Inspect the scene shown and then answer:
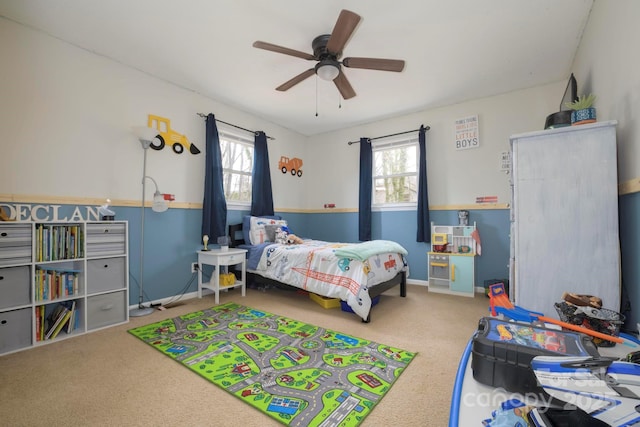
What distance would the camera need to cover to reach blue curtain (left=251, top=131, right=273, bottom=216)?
4387 mm

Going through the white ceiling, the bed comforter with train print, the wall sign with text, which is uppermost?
the white ceiling

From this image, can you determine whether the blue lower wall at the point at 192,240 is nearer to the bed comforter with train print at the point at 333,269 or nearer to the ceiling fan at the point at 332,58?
the bed comforter with train print at the point at 333,269

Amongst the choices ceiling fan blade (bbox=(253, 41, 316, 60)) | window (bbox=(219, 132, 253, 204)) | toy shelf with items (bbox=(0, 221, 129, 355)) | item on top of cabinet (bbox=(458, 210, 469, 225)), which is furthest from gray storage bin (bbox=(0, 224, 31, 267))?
item on top of cabinet (bbox=(458, 210, 469, 225))

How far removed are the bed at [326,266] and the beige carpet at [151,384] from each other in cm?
31

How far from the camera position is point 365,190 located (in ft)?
15.4

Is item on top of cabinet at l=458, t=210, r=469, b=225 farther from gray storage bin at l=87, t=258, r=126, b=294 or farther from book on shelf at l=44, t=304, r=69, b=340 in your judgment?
book on shelf at l=44, t=304, r=69, b=340

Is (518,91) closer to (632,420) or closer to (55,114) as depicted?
(632,420)

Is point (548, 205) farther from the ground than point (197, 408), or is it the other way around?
point (548, 205)

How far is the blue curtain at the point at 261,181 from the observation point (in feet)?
14.4

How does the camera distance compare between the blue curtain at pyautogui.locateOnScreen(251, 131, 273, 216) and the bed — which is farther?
the blue curtain at pyautogui.locateOnScreen(251, 131, 273, 216)

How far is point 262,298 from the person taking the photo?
356 centimetres

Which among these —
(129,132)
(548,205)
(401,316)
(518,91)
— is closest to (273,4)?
(129,132)

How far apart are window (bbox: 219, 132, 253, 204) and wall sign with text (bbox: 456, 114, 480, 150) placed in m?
3.21

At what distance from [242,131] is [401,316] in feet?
11.4
